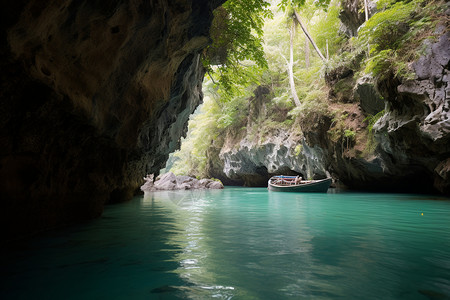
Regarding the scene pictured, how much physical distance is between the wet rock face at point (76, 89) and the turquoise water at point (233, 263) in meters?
0.89

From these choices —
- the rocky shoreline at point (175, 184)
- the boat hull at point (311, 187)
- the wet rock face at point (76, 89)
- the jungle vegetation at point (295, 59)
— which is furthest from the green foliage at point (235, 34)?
the rocky shoreline at point (175, 184)

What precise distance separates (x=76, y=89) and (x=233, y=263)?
3125 mm

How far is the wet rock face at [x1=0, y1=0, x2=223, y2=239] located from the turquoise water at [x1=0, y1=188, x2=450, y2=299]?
89 centimetres

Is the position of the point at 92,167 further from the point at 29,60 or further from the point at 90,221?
the point at 29,60

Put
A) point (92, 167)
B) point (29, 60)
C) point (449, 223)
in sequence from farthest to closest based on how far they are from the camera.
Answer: point (92, 167)
point (449, 223)
point (29, 60)

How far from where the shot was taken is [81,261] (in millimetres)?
3211

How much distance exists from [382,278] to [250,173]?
25.3 metres

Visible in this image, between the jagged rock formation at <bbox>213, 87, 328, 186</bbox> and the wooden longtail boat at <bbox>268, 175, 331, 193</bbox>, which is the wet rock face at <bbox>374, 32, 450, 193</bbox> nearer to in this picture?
the wooden longtail boat at <bbox>268, 175, 331, 193</bbox>

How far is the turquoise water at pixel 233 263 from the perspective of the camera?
236cm

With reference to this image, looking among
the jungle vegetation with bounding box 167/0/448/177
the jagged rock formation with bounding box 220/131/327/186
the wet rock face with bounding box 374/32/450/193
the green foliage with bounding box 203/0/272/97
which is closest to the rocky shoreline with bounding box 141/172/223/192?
the jagged rock formation with bounding box 220/131/327/186

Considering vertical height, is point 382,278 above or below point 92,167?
below

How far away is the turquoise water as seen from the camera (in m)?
2.36

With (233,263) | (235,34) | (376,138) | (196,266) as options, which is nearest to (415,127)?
(376,138)

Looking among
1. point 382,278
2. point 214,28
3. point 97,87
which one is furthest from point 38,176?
point 214,28
